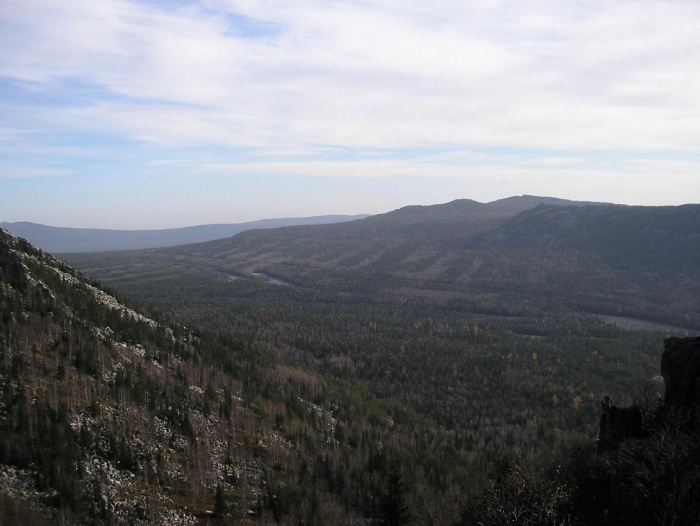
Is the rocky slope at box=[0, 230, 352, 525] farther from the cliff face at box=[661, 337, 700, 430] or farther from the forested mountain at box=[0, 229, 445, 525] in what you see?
the cliff face at box=[661, 337, 700, 430]

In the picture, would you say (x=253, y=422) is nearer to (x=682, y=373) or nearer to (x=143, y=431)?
(x=143, y=431)

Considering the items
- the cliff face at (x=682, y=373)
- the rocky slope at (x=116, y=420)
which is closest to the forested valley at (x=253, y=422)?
the rocky slope at (x=116, y=420)

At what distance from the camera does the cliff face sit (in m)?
33.2

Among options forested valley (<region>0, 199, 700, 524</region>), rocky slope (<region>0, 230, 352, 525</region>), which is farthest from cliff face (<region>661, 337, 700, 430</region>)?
rocky slope (<region>0, 230, 352, 525</region>)

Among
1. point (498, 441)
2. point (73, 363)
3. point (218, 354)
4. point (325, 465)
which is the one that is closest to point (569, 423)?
point (498, 441)

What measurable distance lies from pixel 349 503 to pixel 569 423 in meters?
58.0

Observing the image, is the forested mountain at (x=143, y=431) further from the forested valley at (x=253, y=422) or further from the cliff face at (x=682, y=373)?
the cliff face at (x=682, y=373)

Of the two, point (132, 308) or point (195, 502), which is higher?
point (132, 308)

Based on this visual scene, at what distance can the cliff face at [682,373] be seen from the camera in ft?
109

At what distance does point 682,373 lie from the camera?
34219mm

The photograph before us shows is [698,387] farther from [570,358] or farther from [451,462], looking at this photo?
[570,358]

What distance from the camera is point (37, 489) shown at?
1160 inches

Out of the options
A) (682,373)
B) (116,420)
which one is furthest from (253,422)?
(682,373)

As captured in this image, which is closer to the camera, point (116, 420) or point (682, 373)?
point (682, 373)
